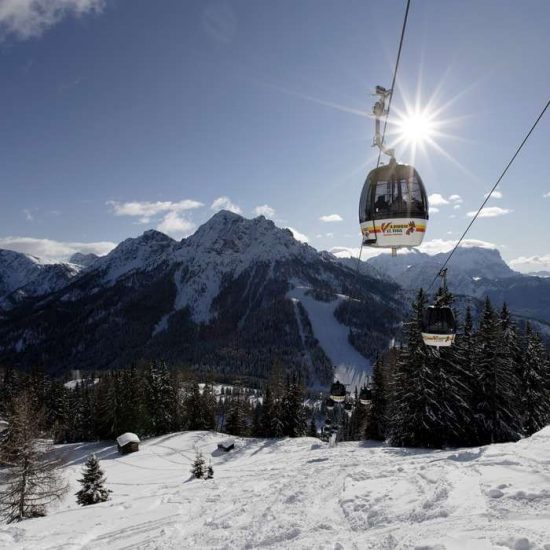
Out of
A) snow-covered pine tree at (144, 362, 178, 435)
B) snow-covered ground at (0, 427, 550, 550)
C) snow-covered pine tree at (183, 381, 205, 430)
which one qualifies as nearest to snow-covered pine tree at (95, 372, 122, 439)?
snow-covered pine tree at (144, 362, 178, 435)

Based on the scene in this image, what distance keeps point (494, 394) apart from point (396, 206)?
90.9 ft

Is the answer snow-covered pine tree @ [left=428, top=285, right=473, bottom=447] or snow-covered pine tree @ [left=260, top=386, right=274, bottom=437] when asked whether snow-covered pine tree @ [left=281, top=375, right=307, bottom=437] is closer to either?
snow-covered pine tree @ [left=260, top=386, right=274, bottom=437]

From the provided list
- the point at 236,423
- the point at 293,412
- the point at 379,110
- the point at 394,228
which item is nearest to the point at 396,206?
the point at 394,228

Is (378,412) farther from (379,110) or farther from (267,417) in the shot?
(379,110)

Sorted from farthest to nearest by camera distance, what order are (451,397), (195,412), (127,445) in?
(195,412)
(127,445)
(451,397)

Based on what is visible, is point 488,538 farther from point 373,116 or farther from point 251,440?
point 251,440

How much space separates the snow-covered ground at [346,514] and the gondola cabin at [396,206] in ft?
21.5

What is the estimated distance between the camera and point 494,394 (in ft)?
106

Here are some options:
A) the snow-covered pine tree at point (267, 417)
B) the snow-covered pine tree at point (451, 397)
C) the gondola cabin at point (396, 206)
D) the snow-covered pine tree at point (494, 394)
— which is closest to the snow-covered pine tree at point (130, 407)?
the snow-covered pine tree at point (267, 417)

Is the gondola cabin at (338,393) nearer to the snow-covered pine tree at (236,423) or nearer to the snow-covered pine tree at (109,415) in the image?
the snow-covered pine tree at (236,423)

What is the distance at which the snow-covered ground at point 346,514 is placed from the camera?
25.3 feet

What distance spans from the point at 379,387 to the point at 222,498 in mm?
36405

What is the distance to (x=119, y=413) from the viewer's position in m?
64.3

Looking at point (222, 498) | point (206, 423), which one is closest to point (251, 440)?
point (206, 423)
